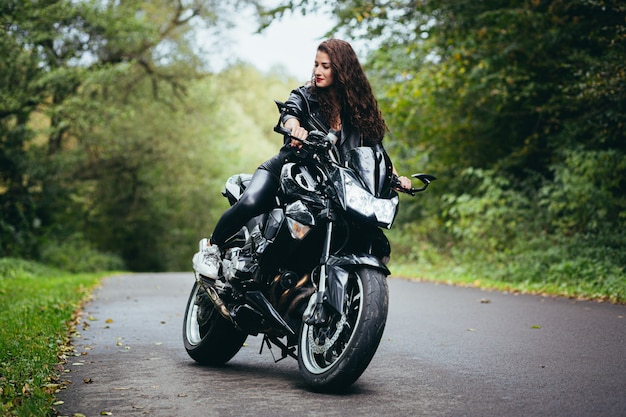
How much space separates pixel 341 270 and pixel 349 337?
377 mm

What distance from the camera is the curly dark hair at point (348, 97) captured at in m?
4.99

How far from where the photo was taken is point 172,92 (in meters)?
30.9

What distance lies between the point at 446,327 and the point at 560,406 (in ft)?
11.5

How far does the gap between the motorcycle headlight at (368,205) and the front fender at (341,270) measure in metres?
0.22

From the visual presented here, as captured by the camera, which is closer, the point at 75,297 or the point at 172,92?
the point at 75,297

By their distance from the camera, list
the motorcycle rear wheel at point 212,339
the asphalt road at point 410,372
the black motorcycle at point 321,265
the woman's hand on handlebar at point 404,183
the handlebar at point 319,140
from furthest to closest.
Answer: the motorcycle rear wheel at point 212,339 → the woman's hand on handlebar at point 404,183 → the handlebar at point 319,140 → the black motorcycle at point 321,265 → the asphalt road at point 410,372

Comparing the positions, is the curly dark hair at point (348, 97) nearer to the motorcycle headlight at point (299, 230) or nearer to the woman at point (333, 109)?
the woman at point (333, 109)

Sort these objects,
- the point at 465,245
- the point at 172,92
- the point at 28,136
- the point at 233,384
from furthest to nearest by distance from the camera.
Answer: the point at 172,92
the point at 28,136
the point at 465,245
the point at 233,384

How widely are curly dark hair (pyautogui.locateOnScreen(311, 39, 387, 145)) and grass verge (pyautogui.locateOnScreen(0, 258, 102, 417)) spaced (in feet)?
7.91

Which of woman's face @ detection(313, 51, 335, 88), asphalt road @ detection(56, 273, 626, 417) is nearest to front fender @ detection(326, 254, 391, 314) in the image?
asphalt road @ detection(56, 273, 626, 417)

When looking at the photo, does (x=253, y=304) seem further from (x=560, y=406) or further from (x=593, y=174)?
(x=593, y=174)

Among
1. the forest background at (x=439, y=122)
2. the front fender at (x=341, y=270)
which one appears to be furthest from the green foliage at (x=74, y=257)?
the front fender at (x=341, y=270)

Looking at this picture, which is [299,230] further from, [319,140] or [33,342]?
[33,342]

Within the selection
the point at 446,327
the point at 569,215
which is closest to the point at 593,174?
the point at 569,215
